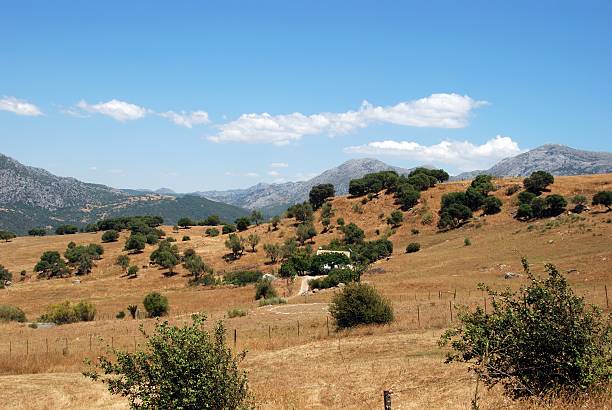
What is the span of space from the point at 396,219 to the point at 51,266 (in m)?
81.4

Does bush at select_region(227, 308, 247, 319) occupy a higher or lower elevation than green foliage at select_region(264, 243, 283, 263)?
lower

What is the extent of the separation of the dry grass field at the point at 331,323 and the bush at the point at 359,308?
1.28m

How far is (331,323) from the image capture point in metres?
38.6

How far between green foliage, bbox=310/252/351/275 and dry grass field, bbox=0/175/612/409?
6.91 meters

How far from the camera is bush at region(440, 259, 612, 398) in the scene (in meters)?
12.4

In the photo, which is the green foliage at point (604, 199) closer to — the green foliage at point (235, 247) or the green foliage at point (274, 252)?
the green foliage at point (274, 252)

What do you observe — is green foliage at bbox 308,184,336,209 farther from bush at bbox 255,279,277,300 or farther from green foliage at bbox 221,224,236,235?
bush at bbox 255,279,277,300

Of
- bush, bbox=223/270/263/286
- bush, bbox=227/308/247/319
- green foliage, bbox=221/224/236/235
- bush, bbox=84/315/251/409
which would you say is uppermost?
green foliage, bbox=221/224/236/235

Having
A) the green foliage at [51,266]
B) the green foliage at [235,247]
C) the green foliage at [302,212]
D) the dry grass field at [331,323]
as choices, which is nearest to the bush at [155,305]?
the dry grass field at [331,323]

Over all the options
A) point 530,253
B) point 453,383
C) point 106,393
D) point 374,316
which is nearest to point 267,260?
point 530,253

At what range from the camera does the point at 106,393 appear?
2467cm

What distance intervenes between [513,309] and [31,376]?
27.6 m

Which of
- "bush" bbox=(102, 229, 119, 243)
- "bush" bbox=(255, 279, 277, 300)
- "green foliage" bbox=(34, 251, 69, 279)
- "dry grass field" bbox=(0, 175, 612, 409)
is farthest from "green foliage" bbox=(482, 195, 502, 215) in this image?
"bush" bbox=(102, 229, 119, 243)

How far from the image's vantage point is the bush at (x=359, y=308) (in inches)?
1409
